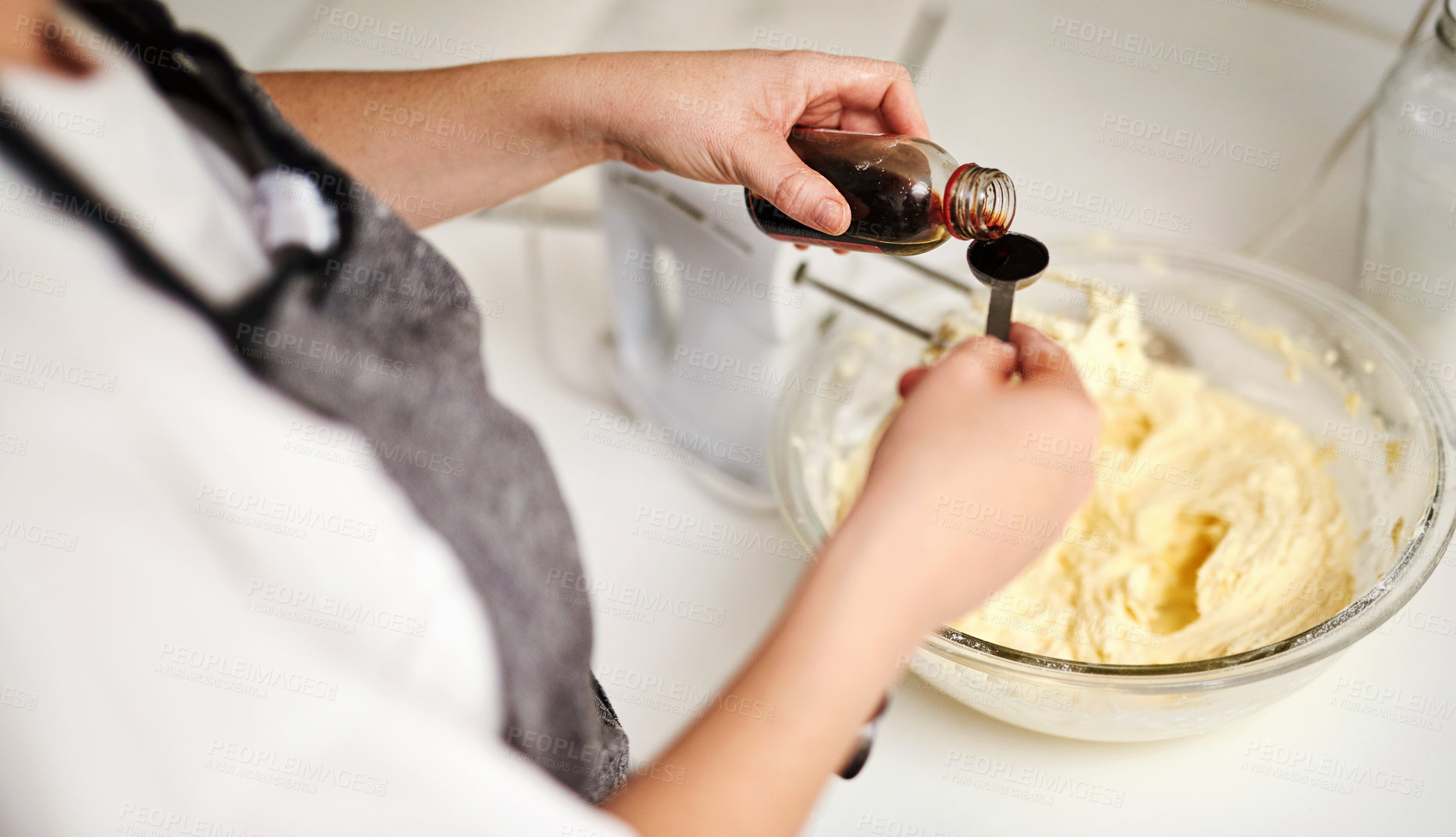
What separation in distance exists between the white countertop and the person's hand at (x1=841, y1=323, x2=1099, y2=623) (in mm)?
219

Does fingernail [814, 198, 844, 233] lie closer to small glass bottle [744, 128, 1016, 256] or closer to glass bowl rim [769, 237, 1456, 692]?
small glass bottle [744, 128, 1016, 256]

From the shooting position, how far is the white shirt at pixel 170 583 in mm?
270

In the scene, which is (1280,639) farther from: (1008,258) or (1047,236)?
(1047,236)

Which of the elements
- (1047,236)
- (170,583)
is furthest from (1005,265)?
(170,583)

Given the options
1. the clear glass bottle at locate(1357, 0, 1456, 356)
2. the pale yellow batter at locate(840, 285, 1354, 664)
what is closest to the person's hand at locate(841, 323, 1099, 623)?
the pale yellow batter at locate(840, 285, 1354, 664)

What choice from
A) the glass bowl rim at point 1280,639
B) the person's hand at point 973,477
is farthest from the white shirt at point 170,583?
the glass bowl rim at point 1280,639

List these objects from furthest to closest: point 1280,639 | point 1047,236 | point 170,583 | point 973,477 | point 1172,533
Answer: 1. point 1047,236
2. point 1172,533
3. point 1280,639
4. point 973,477
5. point 170,583

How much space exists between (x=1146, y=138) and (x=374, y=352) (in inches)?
34.6

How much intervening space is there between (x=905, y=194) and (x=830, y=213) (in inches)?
1.8

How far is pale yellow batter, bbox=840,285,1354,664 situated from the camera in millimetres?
672

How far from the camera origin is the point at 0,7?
11.1 inches

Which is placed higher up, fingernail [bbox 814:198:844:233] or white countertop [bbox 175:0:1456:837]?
fingernail [bbox 814:198:844:233]

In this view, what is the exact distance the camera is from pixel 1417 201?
76cm

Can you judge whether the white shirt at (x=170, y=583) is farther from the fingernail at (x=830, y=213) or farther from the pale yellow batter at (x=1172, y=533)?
the pale yellow batter at (x=1172, y=533)
